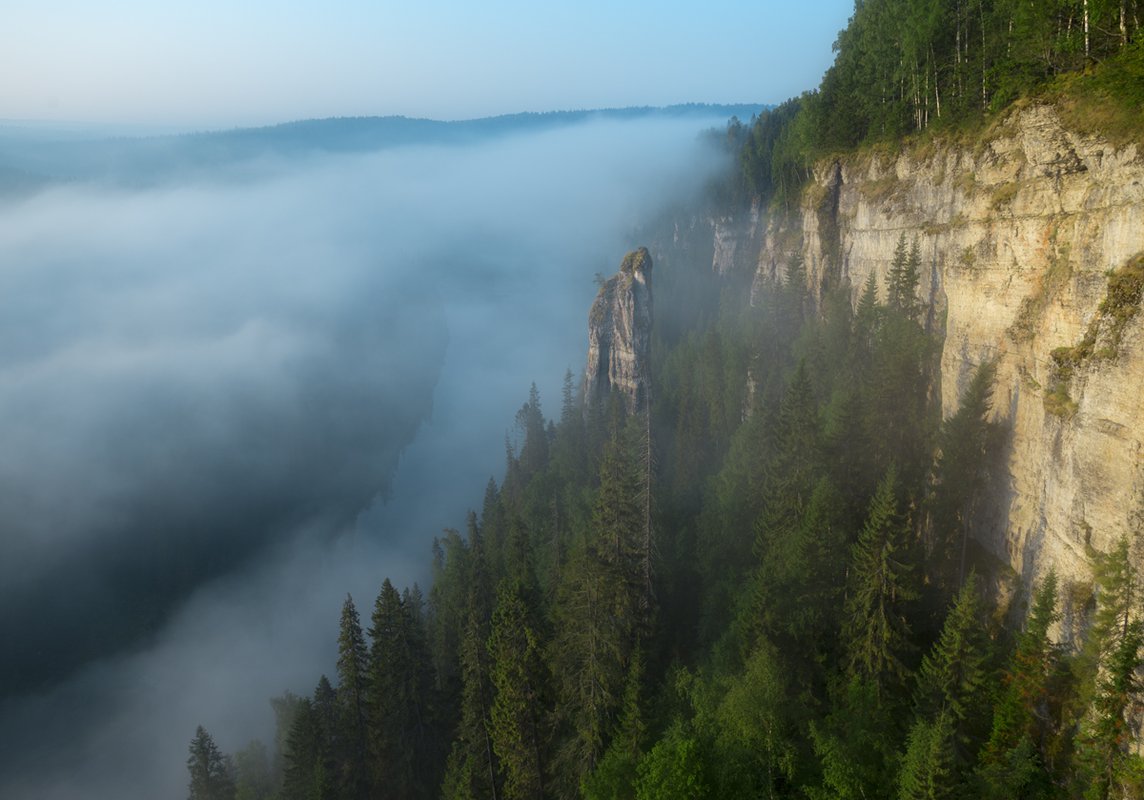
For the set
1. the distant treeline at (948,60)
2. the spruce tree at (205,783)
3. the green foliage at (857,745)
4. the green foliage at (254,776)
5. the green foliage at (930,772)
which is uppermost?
the distant treeline at (948,60)

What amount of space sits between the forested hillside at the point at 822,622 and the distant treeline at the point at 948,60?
180mm

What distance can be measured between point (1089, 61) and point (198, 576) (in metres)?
113

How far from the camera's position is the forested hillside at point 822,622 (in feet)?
63.4

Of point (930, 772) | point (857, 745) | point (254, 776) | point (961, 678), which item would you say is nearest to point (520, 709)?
point (857, 745)

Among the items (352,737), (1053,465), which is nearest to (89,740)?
(352,737)

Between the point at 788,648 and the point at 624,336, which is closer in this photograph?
the point at 788,648

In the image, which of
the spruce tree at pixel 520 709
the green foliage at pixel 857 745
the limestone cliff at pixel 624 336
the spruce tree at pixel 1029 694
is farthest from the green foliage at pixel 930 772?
the limestone cliff at pixel 624 336

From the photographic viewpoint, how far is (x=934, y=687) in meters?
23.4

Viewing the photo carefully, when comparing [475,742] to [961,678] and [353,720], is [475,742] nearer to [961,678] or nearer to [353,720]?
[353,720]

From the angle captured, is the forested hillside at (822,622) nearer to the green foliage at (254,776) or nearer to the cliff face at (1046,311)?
the green foliage at (254,776)

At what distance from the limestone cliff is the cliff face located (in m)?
35.4

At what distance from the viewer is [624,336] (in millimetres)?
73625

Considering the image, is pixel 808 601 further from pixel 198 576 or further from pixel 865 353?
pixel 198 576

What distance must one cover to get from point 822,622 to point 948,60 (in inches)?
1256
